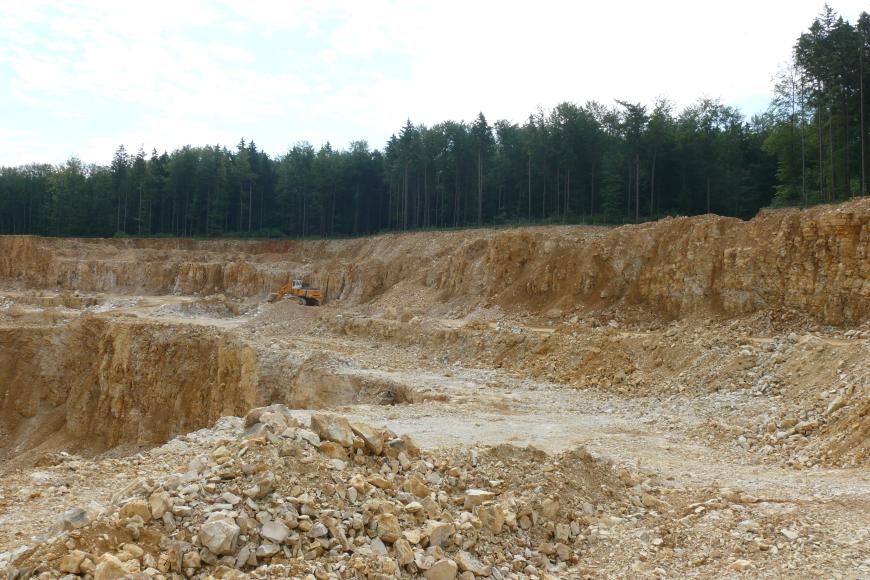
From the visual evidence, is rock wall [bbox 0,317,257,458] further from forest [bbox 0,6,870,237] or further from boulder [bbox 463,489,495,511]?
forest [bbox 0,6,870,237]

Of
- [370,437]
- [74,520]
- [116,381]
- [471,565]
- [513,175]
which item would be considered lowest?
[116,381]

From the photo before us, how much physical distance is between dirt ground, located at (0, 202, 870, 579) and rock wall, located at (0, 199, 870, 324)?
108 millimetres

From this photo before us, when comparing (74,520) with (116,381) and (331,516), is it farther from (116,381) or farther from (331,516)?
(116,381)

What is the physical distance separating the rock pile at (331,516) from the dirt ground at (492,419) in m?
0.03

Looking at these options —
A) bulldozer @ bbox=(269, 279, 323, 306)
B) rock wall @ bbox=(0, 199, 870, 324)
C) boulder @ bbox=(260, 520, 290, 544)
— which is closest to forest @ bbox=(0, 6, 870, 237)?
rock wall @ bbox=(0, 199, 870, 324)

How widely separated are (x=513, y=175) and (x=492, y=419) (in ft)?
135

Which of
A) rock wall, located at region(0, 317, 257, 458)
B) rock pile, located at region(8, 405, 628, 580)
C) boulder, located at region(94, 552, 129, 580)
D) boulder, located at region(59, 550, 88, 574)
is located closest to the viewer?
boulder, located at region(94, 552, 129, 580)

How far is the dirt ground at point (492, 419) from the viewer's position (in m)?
5.72

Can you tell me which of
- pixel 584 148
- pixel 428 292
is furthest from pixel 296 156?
pixel 428 292

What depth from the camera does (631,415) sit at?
1379 centimetres

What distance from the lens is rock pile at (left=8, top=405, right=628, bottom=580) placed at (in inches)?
199

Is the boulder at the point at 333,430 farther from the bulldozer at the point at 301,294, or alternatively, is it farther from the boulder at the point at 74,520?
the bulldozer at the point at 301,294

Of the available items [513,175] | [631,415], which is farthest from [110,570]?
[513,175]

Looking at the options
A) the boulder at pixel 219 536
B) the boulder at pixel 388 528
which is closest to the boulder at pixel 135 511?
the boulder at pixel 219 536
